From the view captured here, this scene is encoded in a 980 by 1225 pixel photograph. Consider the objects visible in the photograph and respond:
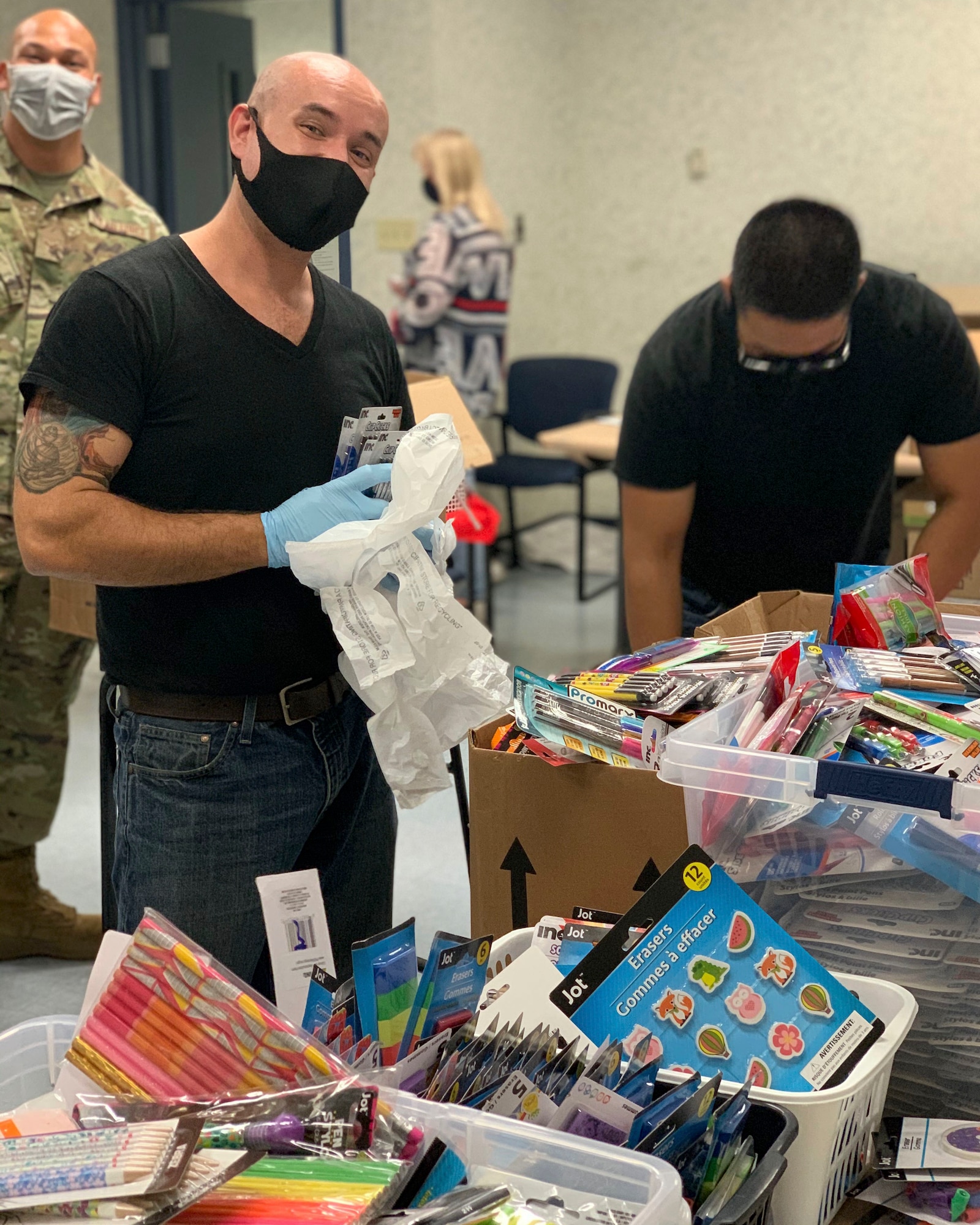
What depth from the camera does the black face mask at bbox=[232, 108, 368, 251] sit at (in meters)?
1.44

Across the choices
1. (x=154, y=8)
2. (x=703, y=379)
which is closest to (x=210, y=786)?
(x=703, y=379)

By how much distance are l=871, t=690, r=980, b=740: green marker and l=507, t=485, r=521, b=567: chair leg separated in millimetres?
4140

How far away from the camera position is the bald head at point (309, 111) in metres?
1.44

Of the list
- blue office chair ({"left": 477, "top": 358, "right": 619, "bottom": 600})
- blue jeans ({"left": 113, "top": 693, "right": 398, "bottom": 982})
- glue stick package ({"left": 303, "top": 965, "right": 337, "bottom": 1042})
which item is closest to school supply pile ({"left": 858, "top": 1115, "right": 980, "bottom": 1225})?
glue stick package ({"left": 303, "top": 965, "right": 337, "bottom": 1042})

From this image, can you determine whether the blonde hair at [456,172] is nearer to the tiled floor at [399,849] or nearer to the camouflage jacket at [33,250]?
the tiled floor at [399,849]

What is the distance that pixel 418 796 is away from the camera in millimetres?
1486

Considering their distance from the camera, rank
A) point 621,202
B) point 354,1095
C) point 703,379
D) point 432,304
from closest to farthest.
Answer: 1. point 354,1095
2. point 703,379
3. point 432,304
4. point 621,202

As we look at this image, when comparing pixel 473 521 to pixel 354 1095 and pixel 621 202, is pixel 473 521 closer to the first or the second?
pixel 354 1095

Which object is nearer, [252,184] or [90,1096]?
[90,1096]

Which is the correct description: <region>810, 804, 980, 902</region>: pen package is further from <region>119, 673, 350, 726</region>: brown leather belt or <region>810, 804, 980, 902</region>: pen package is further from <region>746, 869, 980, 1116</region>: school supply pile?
<region>119, 673, 350, 726</region>: brown leather belt

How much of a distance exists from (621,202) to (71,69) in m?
3.55

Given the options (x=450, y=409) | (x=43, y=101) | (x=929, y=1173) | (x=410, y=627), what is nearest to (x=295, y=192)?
(x=410, y=627)

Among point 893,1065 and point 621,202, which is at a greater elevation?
point 621,202

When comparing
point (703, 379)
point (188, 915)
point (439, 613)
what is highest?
point (703, 379)
